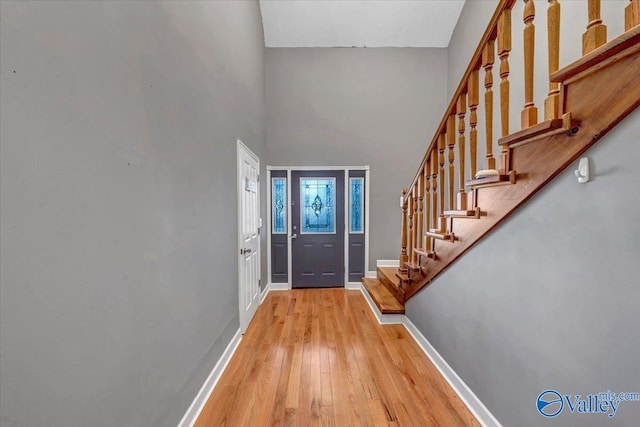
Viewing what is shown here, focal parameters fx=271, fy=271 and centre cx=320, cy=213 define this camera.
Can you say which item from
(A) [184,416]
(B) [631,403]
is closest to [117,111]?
(A) [184,416]

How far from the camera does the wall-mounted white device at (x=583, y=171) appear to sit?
104 centimetres

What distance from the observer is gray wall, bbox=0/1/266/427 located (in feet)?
2.43

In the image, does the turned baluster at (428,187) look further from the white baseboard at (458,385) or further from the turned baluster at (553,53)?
the turned baluster at (553,53)

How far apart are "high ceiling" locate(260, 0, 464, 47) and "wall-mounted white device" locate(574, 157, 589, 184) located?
4406 mm

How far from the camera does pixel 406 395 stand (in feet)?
6.38

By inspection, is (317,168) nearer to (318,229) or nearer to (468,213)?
(318,229)

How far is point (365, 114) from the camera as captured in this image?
4734 millimetres

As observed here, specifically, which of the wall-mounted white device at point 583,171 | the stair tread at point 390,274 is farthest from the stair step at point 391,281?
the wall-mounted white device at point 583,171

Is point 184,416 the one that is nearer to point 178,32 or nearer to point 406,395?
point 406,395

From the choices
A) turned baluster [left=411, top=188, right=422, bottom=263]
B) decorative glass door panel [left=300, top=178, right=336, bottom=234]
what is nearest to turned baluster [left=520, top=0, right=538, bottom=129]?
turned baluster [left=411, top=188, right=422, bottom=263]

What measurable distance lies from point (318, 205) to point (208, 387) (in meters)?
3.16

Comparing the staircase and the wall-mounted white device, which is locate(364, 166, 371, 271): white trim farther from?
the wall-mounted white device

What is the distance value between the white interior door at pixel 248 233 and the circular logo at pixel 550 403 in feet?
8.01

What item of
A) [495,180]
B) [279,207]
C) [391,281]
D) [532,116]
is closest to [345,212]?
[279,207]
